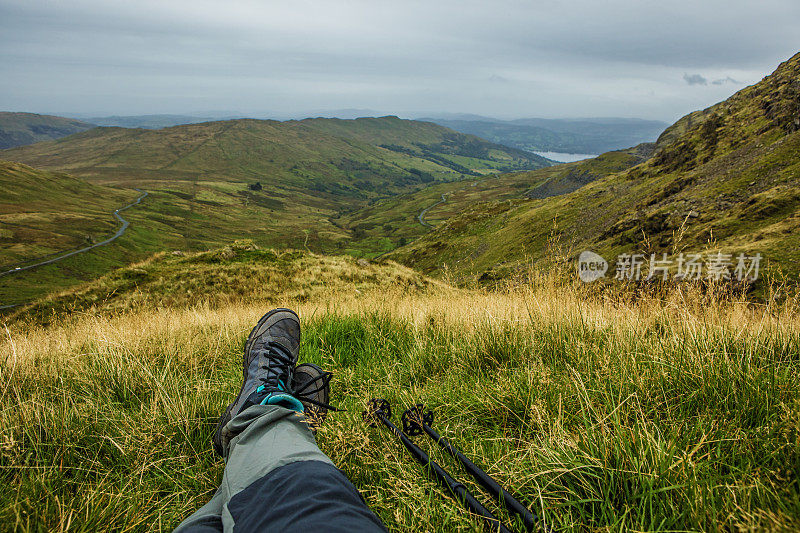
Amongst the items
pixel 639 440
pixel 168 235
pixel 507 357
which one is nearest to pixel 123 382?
pixel 507 357

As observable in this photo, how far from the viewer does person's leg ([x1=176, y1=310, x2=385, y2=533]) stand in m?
1.69

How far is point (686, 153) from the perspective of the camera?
171ft

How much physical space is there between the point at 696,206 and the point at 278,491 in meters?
38.6

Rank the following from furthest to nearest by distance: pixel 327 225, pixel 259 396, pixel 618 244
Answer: pixel 327 225, pixel 618 244, pixel 259 396

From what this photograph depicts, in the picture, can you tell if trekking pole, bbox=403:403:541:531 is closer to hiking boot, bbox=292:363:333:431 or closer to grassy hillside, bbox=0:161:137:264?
hiking boot, bbox=292:363:333:431

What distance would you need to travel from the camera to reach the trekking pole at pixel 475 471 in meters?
1.62

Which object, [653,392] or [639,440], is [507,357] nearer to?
[653,392]

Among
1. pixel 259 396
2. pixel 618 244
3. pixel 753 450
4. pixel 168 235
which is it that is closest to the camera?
pixel 753 450

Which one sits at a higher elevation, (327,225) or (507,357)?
(507,357)

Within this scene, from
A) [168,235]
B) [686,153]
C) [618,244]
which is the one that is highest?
[686,153]

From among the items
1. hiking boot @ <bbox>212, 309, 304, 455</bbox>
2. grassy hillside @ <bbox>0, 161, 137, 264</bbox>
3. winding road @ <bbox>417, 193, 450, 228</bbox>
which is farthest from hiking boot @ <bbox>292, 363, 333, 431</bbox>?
grassy hillside @ <bbox>0, 161, 137, 264</bbox>

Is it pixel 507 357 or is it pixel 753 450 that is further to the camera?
pixel 507 357

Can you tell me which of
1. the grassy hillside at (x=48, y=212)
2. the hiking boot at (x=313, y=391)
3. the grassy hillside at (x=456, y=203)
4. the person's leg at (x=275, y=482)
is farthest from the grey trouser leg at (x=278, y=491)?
the grassy hillside at (x=48, y=212)

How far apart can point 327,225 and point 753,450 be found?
190451 millimetres
